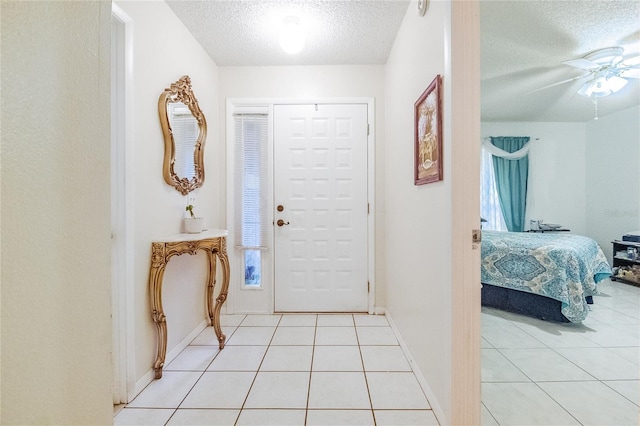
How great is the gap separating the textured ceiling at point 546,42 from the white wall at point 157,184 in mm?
2300

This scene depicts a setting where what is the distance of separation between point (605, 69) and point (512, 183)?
2.30 metres

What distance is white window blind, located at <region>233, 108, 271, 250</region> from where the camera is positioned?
2.78 m

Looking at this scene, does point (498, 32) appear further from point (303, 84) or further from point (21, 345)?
point (21, 345)

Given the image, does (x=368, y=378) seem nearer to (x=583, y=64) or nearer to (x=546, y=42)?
(x=546, y=42)

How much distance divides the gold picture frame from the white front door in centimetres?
106

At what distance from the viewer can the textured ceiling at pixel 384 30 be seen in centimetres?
200

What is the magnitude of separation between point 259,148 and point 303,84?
783 mm

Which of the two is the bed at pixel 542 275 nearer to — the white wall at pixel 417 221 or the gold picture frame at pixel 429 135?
the white wall at pixel 417 221

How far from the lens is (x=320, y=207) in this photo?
279 centimetres

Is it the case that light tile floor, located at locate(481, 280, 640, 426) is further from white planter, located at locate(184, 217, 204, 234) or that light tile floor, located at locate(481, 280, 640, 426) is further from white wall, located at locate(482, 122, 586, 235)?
white wall, located at locate(482, 122, 586, 235)

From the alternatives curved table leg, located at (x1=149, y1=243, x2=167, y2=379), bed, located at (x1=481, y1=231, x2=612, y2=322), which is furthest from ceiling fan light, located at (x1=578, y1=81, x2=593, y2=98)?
curved table leg, located at (x1=149, y1=243, x2=167, y2=379)

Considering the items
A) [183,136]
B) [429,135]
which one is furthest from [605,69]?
[183,136]

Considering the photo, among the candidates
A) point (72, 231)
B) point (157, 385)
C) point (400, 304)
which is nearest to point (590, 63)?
point (400, 304)

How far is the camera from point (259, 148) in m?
2.79
